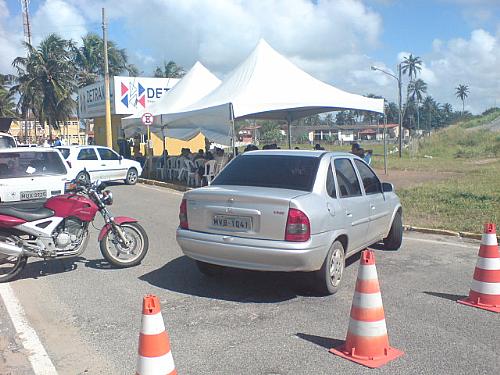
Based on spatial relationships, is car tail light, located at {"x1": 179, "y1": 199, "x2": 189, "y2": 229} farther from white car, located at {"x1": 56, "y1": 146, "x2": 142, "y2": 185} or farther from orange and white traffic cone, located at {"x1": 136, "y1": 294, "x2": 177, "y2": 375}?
white car, located at {"x1": 56, "y1": 146, "x2": 142, "y2": 185}

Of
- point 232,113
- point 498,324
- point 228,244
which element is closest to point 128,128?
point 232,113

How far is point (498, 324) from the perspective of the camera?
4863 millimetres

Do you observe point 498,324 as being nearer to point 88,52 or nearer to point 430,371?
point 430,371

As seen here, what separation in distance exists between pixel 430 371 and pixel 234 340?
161cm

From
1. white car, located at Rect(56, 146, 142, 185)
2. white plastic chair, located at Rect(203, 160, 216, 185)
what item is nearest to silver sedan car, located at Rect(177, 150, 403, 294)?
white plastic chair, located at Rect(203, 160, 216, 185)

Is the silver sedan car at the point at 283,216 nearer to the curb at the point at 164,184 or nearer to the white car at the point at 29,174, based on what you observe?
the white car at the point at 29,174

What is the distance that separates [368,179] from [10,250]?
14.9 feet

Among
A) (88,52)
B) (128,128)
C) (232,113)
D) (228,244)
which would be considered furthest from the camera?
(88,52)

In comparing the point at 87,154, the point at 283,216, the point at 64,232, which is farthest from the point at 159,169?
the point at 283,216

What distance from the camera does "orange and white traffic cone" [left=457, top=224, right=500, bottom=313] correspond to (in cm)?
528

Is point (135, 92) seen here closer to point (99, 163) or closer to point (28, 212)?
point (99, 163)

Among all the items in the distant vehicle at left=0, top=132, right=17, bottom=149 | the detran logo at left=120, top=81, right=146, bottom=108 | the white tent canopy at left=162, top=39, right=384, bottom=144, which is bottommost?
the distant vehicle at left=0, top=132, right=17, bottom=149

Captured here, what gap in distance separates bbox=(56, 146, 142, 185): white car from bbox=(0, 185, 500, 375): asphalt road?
10.9 meters

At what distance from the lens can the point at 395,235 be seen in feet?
25.7
